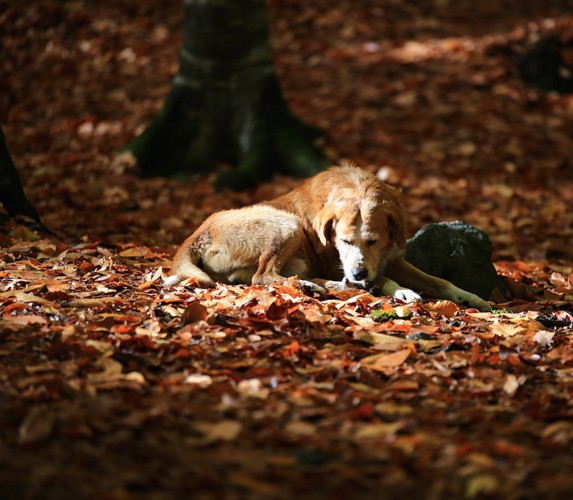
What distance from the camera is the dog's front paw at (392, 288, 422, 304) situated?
6.44 m

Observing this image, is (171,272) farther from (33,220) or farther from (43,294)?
(33,220)

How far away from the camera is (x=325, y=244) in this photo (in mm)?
6863

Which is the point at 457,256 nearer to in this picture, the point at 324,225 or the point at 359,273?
the point at 359,273

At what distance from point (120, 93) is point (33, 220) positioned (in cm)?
523

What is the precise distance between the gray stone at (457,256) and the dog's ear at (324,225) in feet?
3.45

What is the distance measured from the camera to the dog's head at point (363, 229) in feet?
21.6

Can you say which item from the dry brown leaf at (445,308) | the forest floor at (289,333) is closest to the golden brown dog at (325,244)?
the dry brown leaf at (445,308)

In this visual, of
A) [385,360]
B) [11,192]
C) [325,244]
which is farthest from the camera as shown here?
[11,192]

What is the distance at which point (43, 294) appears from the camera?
574 centimetres

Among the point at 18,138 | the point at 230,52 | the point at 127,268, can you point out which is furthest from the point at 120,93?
the point at 127,268

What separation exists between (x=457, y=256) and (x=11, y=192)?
4.40 m

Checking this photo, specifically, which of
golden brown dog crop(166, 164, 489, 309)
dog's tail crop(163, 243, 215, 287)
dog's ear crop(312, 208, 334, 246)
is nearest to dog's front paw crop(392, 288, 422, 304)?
golden brown dog crop(166, 164, 489, 309)

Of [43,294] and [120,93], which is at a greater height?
[120,93]

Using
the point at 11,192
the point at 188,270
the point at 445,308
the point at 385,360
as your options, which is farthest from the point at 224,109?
the point at 385,360
